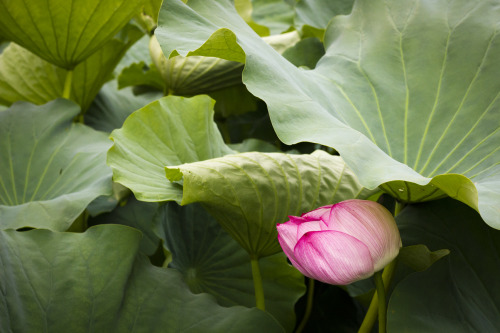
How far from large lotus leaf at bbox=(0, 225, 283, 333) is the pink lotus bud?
14cm

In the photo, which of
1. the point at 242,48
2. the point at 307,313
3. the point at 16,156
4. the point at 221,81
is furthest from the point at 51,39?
the point at 307,313

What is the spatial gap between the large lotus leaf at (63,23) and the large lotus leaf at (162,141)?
0.23 m

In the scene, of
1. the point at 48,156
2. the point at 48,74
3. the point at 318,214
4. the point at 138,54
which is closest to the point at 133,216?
the point at 48,156

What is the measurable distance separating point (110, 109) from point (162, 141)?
1.73 feet

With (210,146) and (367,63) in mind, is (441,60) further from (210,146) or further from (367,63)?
(210,146)

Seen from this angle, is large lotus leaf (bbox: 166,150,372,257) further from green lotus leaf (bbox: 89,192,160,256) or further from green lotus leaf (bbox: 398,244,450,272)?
green lotus leaf (bbox: 89,192,160,256)

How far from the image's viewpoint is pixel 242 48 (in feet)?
2.14

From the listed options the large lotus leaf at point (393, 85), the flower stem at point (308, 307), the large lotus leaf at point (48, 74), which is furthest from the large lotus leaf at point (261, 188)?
the large lotus leaf at point (48, 74)

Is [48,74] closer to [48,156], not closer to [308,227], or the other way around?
[48,156]

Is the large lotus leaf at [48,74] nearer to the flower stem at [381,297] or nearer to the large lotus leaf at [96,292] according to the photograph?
the large lotus leaf at [96,292]

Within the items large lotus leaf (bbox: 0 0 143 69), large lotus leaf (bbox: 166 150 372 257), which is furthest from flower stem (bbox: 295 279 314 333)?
large lotus leaf (bbox: 0 0 143 69)

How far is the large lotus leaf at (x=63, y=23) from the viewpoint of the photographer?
999 mm

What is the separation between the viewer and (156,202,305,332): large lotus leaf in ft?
2.86

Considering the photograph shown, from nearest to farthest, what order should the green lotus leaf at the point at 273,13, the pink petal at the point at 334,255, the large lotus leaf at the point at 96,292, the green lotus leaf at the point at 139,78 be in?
1. the pink petal at the point at 334,255
2. the large lotus leaf at the point at 96,292
3. the green lotus leaf at the point at 139,78
4. the green lotus leaf at the point at 273,13
